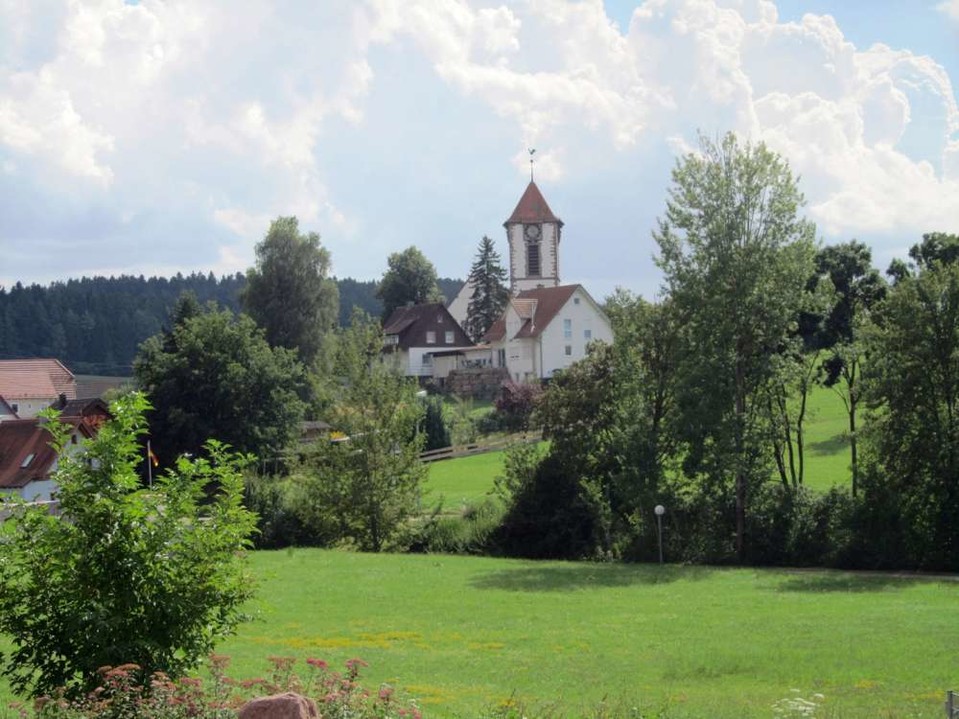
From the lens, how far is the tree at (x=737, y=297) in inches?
1647

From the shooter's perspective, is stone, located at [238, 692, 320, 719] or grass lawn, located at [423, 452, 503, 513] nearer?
stone, located at [238, 692, 320, 719]

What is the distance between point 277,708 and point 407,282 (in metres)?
127

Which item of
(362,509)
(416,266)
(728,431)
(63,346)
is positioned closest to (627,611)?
(728,431)

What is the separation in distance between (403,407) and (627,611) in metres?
22.3

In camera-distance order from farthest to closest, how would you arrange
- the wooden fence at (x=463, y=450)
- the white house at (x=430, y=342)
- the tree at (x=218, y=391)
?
1. the white house at (x=430, y=342)
2. the wooden fence at (x=463, y=450)
3. the tree at (x=218, y=391)

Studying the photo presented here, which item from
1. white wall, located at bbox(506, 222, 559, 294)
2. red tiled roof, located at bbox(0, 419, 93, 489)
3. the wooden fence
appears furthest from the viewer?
white wall, located at bbox(506, 222, 559, 294)

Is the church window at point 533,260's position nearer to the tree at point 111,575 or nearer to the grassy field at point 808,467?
the grassy field at point 808,467

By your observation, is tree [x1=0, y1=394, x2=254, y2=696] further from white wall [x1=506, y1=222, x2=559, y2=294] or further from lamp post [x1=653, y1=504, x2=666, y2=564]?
white wall [x1=506, y1=222, x2=559, y2=294]

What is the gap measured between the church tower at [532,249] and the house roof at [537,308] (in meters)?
14.9

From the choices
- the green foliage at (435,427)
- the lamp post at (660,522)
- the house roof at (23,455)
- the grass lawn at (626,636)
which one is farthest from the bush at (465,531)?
the green foliage at (435,427)

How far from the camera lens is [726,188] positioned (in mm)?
42031

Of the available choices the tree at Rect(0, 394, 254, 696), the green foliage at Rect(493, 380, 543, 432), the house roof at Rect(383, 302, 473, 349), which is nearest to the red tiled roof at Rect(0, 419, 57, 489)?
the green foliage at Rect(493, 380, 543, 432)

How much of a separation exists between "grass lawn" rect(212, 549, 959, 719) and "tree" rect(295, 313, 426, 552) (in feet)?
31.0

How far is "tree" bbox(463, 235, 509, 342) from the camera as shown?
125800 millimetres
